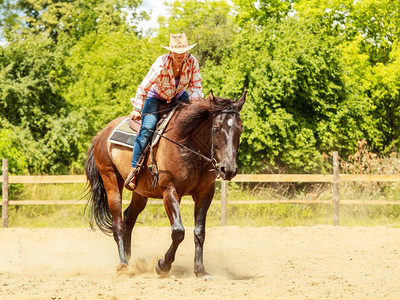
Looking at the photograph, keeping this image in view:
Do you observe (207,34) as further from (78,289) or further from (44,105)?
(78,289)

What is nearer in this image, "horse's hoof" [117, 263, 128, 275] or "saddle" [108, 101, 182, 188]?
"saddle" [108, 101, 182, 188]

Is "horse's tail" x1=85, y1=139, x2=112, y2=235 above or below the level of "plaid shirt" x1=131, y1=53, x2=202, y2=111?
below

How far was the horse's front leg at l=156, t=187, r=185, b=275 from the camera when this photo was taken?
20.4 feet

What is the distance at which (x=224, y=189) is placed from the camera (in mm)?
12898

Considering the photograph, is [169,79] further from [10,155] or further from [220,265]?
[10,155]

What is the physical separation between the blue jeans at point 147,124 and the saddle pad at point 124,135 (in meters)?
0.45

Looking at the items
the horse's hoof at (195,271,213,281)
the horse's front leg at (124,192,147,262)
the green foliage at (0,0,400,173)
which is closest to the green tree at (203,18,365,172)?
the green foliage at (0,0,400,173)

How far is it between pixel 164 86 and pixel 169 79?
0.35 feet

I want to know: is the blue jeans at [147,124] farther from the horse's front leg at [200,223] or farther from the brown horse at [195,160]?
the horse's front leg at [200,223]

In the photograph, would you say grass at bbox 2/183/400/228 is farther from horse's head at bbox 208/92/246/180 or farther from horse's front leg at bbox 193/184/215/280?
horse's head at bbox 208/92/246/180

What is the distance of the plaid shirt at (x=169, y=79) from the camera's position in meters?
6.48

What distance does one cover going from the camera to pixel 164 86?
659 cm

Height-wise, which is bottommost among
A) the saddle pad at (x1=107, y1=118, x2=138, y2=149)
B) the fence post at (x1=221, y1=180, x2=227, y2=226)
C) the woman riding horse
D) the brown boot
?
the fence post at (x1=221, y1=180, x2=227, y2=226)

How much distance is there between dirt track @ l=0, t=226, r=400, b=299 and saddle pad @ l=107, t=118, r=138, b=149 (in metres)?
1.54
